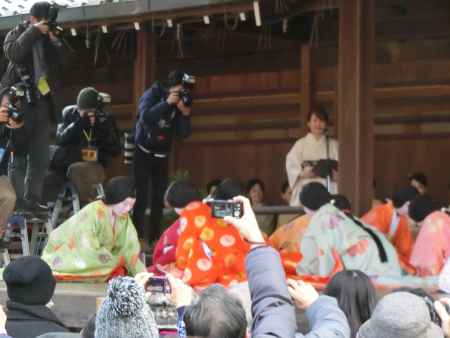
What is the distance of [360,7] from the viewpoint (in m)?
7.26

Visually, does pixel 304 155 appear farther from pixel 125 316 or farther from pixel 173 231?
pixel 125 316

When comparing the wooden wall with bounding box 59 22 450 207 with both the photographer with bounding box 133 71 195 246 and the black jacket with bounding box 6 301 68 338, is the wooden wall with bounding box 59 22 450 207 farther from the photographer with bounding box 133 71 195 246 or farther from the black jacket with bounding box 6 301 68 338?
the black jacket with bounding box 6 301 68 338

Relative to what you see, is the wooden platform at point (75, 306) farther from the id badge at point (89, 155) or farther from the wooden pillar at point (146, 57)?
the wooden pillar at point (146, 57)

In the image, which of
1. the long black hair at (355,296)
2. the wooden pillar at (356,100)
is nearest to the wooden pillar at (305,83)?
the wooden pillar at (356,100)

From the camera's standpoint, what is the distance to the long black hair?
3918 millimetres

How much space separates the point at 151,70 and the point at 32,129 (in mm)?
2178

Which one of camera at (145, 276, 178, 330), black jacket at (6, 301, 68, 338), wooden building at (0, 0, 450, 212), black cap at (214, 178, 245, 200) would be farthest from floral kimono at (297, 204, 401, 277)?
camera at (145, 276, 178, 330)

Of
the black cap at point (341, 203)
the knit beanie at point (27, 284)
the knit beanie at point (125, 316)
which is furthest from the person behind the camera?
the black cap at point (341, 203)

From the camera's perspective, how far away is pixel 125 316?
8.47ft

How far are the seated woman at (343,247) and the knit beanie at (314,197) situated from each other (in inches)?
8.6

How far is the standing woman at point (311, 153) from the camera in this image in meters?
8.45

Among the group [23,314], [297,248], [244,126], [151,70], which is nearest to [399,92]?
[244,126]

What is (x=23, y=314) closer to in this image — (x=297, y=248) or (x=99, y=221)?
(x=99, y=221)

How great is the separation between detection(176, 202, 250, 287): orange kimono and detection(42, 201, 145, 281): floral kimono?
48cm
